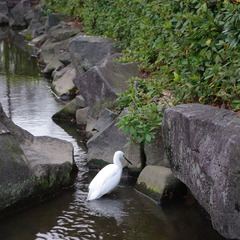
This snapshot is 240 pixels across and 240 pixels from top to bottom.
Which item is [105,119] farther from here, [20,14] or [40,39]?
[20,14]

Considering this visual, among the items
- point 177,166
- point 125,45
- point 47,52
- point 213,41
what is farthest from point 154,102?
point 47,52

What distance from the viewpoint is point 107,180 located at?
22.6 ft

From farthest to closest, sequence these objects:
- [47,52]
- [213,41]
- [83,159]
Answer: [47,52] < [83,159] < [213,41]

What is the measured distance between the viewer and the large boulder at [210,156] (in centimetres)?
512

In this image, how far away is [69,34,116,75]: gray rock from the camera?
453 inches

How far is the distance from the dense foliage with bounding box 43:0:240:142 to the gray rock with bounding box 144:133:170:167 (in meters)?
0.19

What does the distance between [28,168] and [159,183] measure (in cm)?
179

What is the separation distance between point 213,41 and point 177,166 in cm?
241

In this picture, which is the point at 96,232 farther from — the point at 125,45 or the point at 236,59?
the point at 125,45

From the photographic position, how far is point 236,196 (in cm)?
511

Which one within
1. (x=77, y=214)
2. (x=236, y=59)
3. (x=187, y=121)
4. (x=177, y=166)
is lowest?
(x=77, y=214)

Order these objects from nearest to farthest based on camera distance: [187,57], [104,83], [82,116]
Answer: [187,57], [104,83], [82,116]

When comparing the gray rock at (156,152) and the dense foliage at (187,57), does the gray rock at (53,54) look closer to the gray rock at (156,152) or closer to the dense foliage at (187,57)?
the dense foliage at (187,57)

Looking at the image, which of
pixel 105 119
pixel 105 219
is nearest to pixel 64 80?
pixel 105 119
